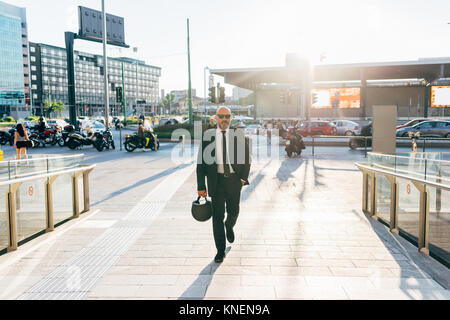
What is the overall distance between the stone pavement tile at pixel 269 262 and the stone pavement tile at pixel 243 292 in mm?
661

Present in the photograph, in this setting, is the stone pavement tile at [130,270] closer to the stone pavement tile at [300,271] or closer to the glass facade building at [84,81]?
the stone pavement tile at [300,271]

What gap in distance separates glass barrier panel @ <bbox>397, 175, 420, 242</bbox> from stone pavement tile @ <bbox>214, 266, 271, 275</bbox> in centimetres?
214

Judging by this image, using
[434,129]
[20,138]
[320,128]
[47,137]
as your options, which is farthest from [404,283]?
[320,128]

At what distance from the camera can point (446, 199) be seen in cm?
440

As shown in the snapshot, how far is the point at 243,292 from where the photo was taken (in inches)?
137

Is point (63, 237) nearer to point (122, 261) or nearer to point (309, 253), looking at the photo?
point (122, 261)

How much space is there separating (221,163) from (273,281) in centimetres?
134

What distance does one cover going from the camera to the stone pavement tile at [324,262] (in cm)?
422

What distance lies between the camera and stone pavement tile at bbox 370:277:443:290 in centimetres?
361

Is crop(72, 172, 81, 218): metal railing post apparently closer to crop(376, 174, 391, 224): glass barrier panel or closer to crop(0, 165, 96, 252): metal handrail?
crop(0, 165, 96, 252): metal handrail

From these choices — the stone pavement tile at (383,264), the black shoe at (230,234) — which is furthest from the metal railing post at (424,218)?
the black shoe at (230,234)

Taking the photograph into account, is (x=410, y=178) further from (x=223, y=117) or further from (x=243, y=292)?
(x=243, y=292)

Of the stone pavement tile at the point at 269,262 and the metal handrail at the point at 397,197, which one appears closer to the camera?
the stone pavement tile at the point at 269,262
